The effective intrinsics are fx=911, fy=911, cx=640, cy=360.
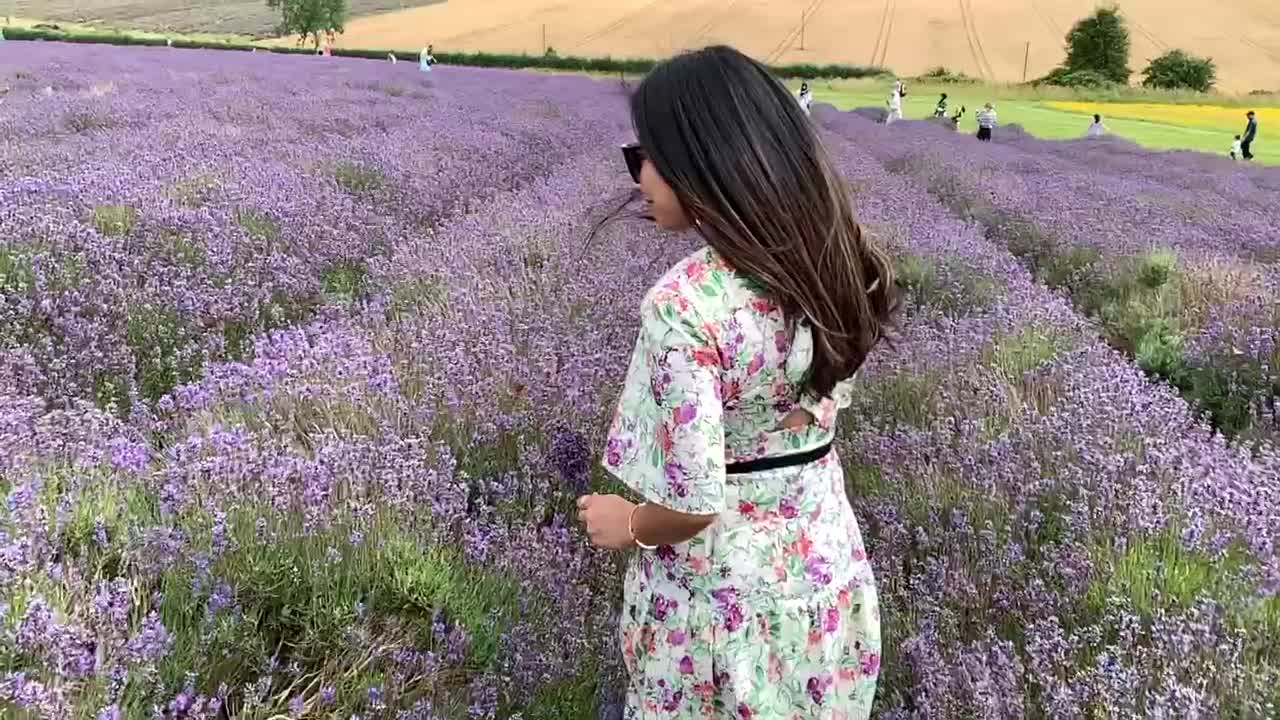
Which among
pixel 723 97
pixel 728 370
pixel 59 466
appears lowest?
pixel 59 466

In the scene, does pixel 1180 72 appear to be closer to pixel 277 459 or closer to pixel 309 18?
pixel 277 459

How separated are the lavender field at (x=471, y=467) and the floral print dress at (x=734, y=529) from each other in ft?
1.34

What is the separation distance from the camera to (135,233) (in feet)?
12.7

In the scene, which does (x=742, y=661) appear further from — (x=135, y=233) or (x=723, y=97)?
(x=135, y=233)

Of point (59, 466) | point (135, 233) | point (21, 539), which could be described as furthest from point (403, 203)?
point (21, 539)

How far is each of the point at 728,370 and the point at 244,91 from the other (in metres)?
11.5

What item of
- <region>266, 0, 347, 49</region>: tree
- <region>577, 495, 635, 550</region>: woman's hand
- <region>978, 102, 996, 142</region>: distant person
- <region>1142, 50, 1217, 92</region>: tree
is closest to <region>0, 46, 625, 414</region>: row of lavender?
<region>577, 495, 635, 550</region>: woman's hand

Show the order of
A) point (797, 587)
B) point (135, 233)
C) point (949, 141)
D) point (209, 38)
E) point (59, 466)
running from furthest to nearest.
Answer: point (209, 38), point (949, 141), point (135, 233), point (59, 466), point (797, 587)

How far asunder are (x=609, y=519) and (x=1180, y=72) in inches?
1296

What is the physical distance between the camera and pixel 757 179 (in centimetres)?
125

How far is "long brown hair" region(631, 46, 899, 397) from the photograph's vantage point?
124 centimetres

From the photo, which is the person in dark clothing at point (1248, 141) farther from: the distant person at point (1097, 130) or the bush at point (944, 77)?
the bush at point (944, 77)

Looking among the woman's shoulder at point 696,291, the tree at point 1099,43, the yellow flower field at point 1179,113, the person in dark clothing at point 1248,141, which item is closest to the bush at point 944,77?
the tree at point 1099,43

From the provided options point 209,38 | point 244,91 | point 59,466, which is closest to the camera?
point 59,466
